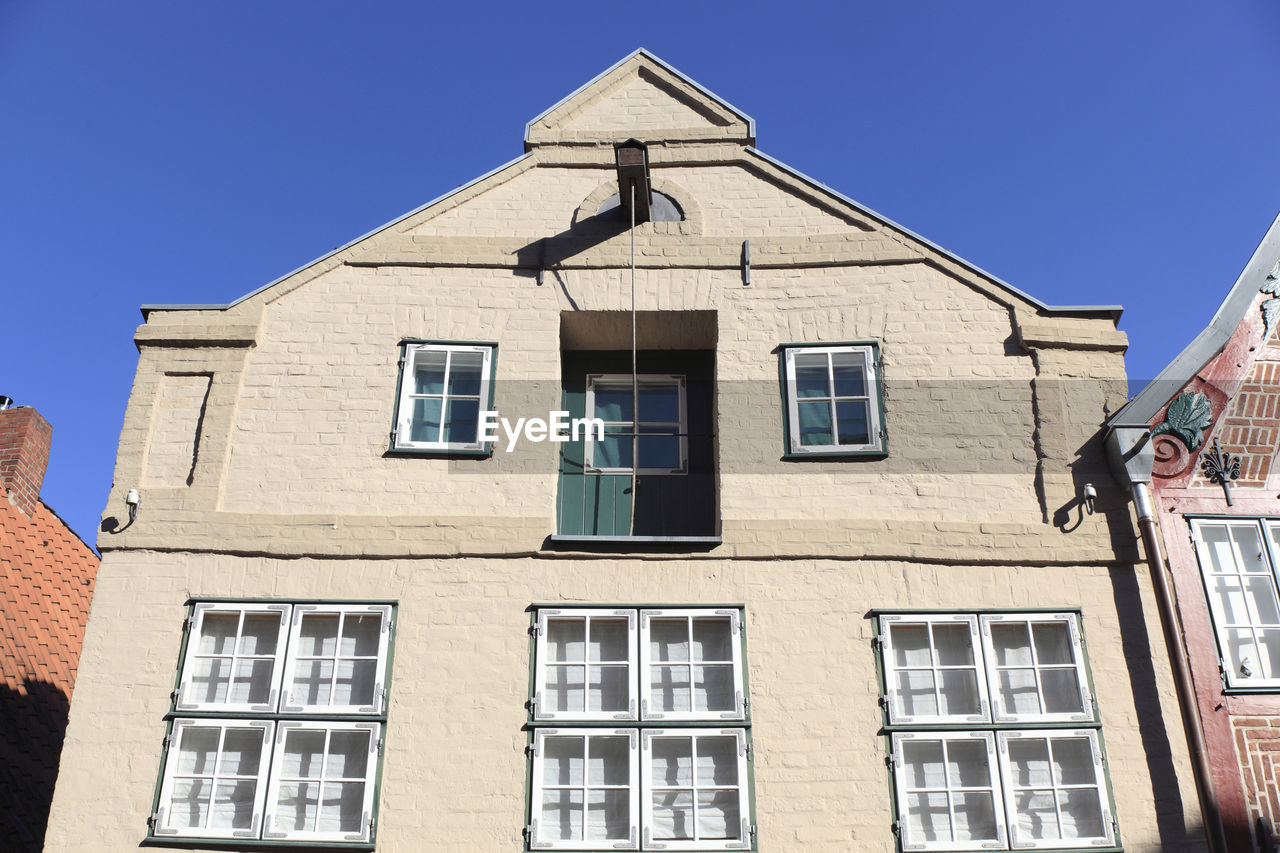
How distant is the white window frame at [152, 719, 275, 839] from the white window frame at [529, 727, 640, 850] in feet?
7.29

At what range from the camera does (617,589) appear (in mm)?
10469

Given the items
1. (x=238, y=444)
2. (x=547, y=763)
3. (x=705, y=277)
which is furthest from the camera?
(x=705, y=277)

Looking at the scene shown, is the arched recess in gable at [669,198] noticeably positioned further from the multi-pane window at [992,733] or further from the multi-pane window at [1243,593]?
the multi-pane window at [1243,593]

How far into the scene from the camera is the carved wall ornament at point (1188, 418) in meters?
11.0

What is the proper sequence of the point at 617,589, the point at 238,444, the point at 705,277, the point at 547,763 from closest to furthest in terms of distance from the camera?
the point at 547,763 < the point at 617,589 < the point at 238,444 < the point at 705,277

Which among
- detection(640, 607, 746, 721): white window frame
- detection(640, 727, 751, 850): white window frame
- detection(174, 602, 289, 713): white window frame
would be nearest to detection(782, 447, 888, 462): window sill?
detection(640, 607, 746, 721): white window frame

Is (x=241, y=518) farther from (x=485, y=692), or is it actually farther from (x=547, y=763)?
(x=547, y=763)

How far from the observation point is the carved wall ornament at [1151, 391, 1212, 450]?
11039 millimetres

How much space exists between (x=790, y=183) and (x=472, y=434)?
14.6 ft

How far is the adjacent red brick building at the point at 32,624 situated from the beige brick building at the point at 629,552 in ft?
10.9

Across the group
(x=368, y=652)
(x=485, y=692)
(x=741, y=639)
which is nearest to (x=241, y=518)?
(x=368, y=652)

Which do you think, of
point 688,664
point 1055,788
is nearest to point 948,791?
point 1055,788

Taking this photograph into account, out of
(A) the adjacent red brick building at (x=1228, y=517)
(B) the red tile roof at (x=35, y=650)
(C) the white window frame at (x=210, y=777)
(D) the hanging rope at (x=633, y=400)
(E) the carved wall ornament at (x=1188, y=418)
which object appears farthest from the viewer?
(B) the red tile roof at (x=35, y=650)

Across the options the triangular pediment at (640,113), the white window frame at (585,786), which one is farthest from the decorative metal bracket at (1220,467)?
the white window frame at (585,786)
